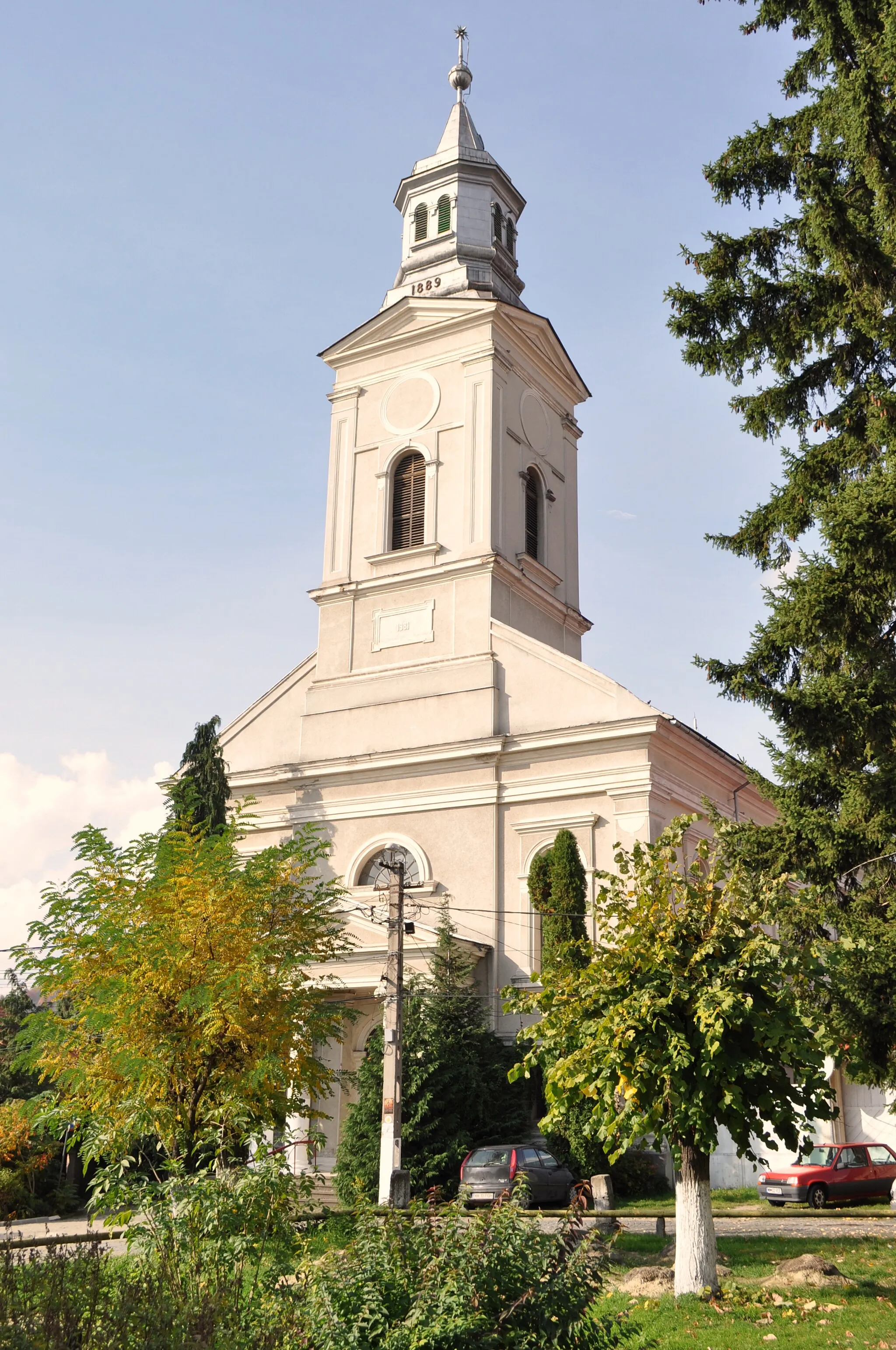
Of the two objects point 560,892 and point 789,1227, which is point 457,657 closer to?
point 560,892

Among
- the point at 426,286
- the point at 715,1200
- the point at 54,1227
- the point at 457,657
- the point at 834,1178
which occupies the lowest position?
the point at 54,1227

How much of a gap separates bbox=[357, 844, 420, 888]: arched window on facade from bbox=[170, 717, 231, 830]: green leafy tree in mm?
3600

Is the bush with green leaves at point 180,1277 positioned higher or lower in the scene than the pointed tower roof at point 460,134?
lower

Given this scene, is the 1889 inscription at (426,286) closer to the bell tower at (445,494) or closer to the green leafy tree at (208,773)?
the bell tower at (445,494)

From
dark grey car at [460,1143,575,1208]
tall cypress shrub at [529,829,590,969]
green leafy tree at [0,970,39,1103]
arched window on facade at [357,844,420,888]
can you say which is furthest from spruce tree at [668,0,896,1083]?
green leafy tree at [0,970,39,1103]

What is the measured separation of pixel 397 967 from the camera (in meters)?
21.4

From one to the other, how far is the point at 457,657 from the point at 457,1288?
80.2 feet

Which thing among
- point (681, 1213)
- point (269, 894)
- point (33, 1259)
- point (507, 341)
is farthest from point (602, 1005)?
→ point (507, 341)

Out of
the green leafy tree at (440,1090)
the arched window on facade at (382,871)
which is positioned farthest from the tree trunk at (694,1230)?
the arched window on facade at (382,871)

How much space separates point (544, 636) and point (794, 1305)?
23.2m

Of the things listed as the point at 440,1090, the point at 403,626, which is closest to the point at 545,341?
the point at 403,626

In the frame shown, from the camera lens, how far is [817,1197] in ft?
73.2

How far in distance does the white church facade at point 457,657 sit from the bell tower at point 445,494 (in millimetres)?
63

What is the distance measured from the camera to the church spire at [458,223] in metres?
36.5
